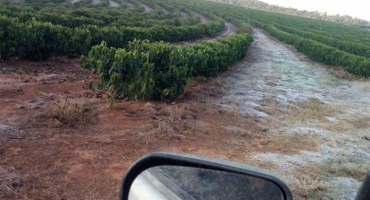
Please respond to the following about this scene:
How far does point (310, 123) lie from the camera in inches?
307

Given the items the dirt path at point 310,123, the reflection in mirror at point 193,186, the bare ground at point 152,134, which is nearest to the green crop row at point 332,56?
the dirt path at point 310,123

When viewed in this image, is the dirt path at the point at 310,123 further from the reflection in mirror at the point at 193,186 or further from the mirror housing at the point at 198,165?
→ the mirror housing at the point at 198,165

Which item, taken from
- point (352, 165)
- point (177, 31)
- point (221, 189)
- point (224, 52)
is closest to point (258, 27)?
point (177, 31)

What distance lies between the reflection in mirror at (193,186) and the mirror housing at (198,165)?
0.06 meters

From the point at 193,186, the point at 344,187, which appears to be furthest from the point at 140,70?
the point at 193,186

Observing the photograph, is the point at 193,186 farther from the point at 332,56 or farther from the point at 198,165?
the point at 332,56

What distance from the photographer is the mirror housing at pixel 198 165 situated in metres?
1.09

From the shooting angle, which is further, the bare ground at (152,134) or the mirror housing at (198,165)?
the bare ground at (152,134)

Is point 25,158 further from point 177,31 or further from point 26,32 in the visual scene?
point 177,31

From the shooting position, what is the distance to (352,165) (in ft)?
18.7

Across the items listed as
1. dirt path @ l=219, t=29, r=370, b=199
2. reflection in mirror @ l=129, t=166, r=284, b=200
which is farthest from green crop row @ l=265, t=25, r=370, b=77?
reflection in mirror @ l=129, t=166, r=284, b=200

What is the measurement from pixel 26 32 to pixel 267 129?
26.0ft

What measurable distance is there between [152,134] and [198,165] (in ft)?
15.4

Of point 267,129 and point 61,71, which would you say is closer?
point 267,129
